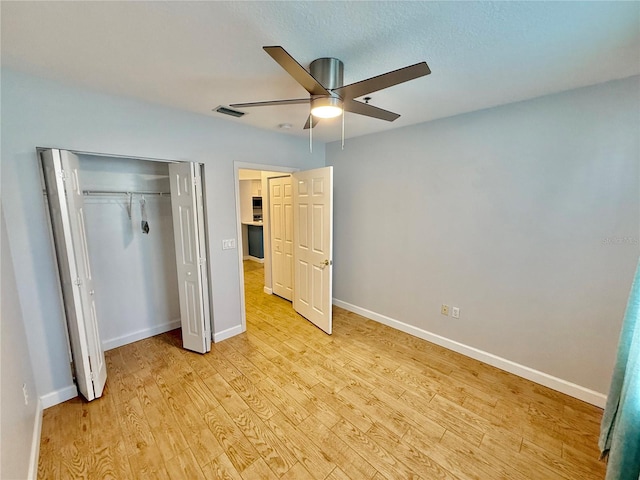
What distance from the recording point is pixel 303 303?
3562mm

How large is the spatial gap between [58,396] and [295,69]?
295cm

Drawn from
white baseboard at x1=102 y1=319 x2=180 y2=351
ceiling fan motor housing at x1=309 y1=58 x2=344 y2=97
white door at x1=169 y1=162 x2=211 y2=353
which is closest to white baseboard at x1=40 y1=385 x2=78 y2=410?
white baseboard at x1=102 y1=319 x2=180 y2=351

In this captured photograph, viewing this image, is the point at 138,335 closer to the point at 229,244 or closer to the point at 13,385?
the point at 229,244

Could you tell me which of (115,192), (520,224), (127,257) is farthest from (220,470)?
(520,224)

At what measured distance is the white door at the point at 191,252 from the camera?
250 cm

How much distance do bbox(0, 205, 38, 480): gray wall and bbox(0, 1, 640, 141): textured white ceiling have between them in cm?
122

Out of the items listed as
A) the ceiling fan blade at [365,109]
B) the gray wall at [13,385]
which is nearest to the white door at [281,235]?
the ceiling fan blade at [365,109]

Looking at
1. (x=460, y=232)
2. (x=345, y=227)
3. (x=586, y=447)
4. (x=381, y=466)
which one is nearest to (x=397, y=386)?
(x=381, y=466)

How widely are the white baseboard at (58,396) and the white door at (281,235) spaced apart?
8.43 ft

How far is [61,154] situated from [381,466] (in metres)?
2.94

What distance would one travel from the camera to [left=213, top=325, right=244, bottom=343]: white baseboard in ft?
9.65

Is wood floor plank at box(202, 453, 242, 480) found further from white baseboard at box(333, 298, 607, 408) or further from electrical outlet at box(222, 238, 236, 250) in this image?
white baseboard at box(333, 298, 607, 408)

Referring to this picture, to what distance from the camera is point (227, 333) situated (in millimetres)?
3021

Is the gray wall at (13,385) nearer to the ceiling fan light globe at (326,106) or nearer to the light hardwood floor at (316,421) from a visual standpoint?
the light hardwood floor at (316,421)
